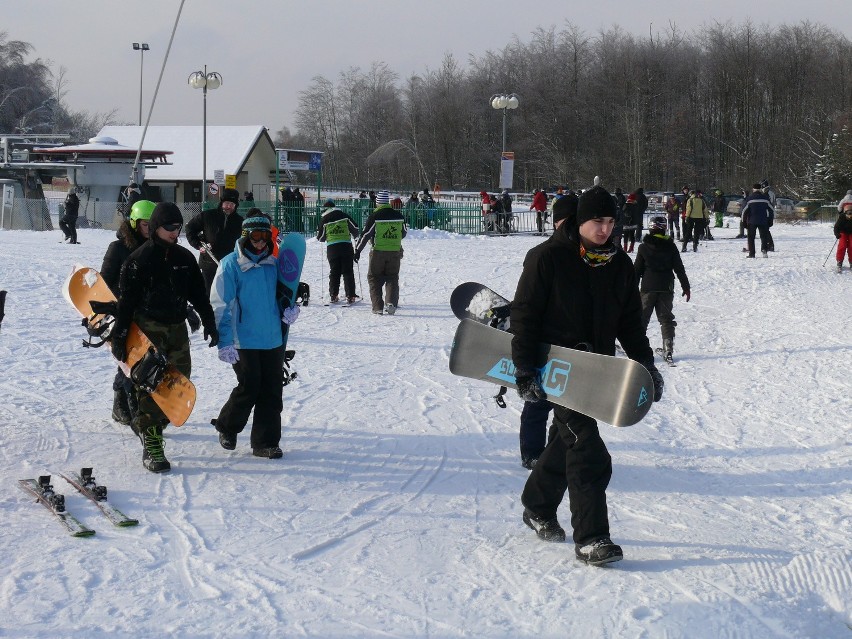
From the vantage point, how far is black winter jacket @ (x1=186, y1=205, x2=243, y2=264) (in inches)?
380

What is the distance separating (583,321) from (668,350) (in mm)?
6700

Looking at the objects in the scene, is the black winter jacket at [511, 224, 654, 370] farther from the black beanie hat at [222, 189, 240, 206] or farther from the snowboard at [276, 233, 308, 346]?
the black beanie hat at [222, 189, 240, 206]

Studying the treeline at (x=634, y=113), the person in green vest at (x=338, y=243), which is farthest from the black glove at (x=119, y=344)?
the treeline at (x=634, y=113)

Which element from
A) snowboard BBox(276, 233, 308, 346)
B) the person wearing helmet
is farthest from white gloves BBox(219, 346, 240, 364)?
the person wearing helmet

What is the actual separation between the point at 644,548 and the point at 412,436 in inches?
105

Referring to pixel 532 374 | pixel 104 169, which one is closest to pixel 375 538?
pixel 532 374

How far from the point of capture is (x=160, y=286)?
19.2 feet

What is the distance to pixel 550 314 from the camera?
177 inches

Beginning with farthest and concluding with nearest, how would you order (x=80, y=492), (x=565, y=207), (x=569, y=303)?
(x=80, y=492) → (x=565, y=207) → (x=569, y=303)

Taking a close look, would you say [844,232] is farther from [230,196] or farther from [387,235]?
[230,196]

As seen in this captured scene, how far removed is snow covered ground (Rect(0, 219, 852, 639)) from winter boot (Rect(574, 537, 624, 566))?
2.2 inches

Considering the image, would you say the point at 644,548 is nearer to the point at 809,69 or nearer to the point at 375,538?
the point at 375,538

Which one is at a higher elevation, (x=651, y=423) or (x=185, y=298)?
(x=185, y=298)

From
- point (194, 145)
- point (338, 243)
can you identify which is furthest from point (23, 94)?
point (338, 243)
